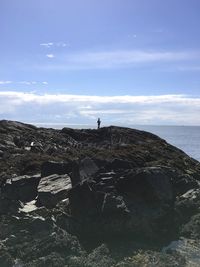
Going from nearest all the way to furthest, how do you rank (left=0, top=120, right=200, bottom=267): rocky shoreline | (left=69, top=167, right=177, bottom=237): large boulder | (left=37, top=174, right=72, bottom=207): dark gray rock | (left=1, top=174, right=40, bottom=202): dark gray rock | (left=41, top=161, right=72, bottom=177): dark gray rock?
1. (left=0, top=120, right=200, bottom=267): rocky shoreline
2. (left=69, top=167, right=177, bottom=237): large boulder
3. (left=37, top=174, right=72, bottom=207): dark gray rock
4. (left=1, top=174, right=40, bottom=202): dark gray rock
5. (left=41, top=161, right=72, bottom=177): dark gray rock

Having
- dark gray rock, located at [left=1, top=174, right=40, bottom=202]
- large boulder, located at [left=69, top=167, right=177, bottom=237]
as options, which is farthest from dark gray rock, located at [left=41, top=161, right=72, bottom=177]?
large boulder, located at [left=69, top=167, right=177, bottom=237]

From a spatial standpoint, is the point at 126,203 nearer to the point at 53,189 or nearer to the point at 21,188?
the point at 53,189

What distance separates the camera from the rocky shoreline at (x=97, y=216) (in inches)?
958

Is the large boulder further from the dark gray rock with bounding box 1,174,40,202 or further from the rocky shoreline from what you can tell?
Answer: the dark gray rock with bounding box 1,174,40,202

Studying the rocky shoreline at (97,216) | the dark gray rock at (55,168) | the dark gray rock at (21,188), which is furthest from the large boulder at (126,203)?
the dark gray rock at (21,188)

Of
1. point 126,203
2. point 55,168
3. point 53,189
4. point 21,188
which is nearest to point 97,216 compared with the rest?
point 126,203

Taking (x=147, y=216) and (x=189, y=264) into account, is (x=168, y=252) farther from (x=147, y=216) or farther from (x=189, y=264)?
(x=147, y=216)

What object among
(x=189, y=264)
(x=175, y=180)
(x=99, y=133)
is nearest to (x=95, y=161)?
(x=175, y=180)

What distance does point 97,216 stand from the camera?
27.8 meters

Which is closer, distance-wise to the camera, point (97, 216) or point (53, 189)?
point (97, 216)

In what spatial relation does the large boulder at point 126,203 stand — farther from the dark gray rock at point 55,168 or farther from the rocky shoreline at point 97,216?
the dark gray rock at point 55,168

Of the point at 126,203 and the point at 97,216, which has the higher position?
the point at 126,203

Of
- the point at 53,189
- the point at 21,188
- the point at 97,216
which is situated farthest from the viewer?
the point at 21,188

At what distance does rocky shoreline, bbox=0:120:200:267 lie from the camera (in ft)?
79.8
